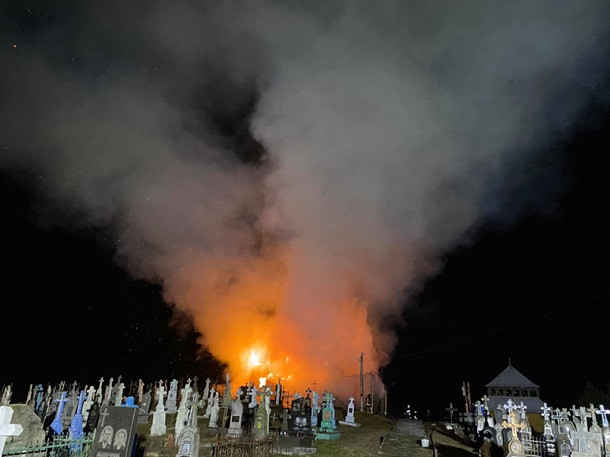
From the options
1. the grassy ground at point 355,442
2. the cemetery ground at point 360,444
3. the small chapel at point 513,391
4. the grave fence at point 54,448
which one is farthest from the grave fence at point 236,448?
the small chapel at point 513,391

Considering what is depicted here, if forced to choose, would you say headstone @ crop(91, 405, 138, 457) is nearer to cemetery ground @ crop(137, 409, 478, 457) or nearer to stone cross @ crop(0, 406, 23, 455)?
cemetery ground @ crop(137, 409, 478, 457)

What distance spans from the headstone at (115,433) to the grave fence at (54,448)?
4.04 feet

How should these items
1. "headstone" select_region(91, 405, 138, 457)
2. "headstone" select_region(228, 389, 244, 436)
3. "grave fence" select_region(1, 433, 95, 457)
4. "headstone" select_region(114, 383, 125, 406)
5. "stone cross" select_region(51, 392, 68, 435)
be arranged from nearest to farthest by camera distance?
1. "grave fence" select_region(1, 433, 95, 457)
2. "headstone" select_region(91, 405, 138, 457)
3. "stone cross" select_region(51, 392, 68, 435)
4. "headstone" select_region(228, 389, 244, 436)
5. "headstone" select_region(114, 383, 125, 406)

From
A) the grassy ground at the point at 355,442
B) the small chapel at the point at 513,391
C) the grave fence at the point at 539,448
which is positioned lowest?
the grassy ground at the point at 355,442

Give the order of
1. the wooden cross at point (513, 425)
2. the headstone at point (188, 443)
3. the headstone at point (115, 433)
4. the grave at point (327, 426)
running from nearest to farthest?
the headstone at point (115, 433), the headstone at point (188, 443), the wooden cross at point (513, 425), the grave at point (327, 426)

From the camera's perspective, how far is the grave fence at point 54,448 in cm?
1038

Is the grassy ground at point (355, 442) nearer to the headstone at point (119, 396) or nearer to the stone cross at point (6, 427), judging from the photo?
the headstone at point (119, 396)

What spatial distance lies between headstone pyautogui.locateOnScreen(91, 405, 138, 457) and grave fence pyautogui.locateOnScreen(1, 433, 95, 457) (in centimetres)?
123

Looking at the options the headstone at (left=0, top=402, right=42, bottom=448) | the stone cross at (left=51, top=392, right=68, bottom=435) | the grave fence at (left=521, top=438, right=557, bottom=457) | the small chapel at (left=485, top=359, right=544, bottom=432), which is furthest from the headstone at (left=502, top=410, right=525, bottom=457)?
the stone cross at (left=51, top=392, right=68, bottom=435)

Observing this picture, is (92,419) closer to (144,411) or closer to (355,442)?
(144,411)

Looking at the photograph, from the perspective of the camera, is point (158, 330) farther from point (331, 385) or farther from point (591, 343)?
point (591, 343)

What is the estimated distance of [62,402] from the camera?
18438 millimetres

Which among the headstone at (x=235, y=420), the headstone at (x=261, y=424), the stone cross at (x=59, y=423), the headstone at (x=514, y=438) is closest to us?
the headstone at (x=514, y=438)

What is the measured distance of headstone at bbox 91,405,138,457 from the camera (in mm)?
10883
